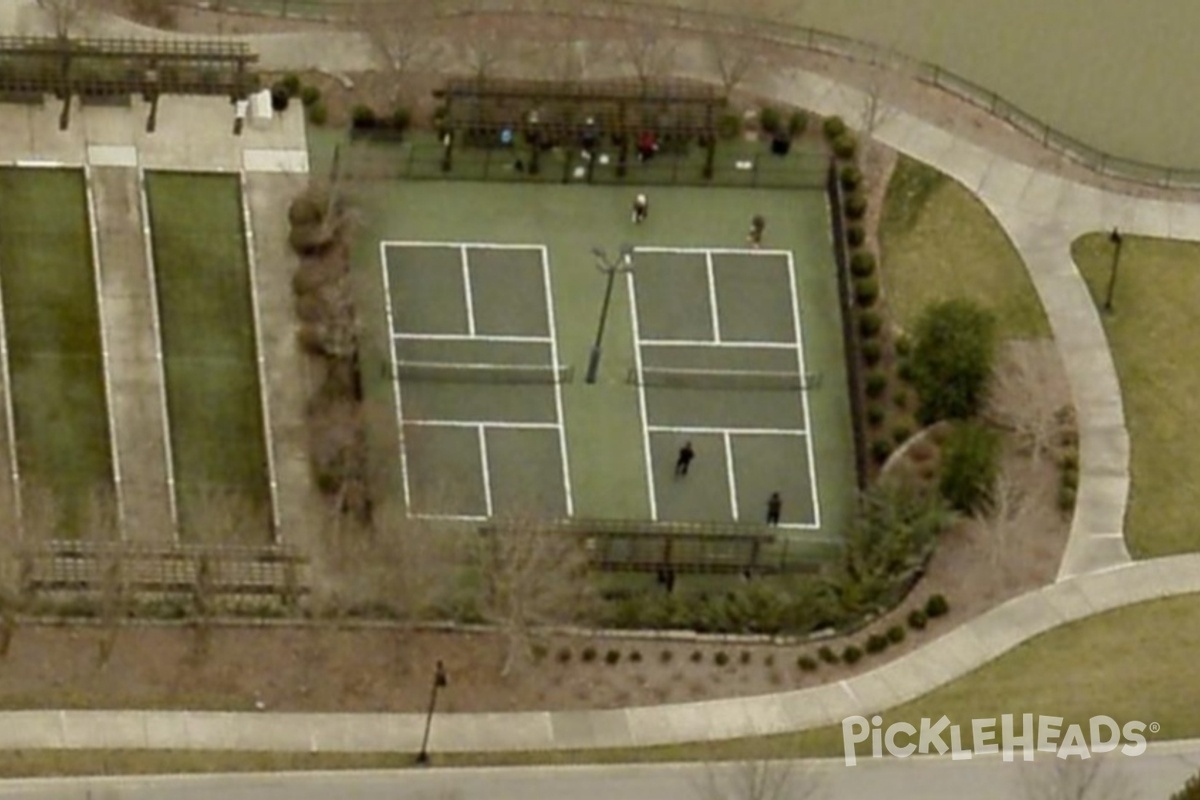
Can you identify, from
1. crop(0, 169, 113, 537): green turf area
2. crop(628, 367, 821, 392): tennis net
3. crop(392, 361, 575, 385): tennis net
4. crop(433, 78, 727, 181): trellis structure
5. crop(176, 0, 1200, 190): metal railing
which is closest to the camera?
crop(0, 169, 113, 537): green turf area

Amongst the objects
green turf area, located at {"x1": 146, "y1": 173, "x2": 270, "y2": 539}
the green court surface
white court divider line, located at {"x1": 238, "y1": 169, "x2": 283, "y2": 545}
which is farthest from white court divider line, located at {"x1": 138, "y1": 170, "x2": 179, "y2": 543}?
the green court surface

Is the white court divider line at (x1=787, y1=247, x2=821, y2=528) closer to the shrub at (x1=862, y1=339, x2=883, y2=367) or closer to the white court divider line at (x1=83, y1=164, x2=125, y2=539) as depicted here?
the shrub at (x1=862, y1=339, x2=883, y2=367)

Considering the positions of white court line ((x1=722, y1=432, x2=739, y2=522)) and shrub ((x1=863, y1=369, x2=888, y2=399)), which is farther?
shrub ((x1=863, y1=369, x2=888, y2=399))

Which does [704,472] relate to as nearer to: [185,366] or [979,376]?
[979,376]

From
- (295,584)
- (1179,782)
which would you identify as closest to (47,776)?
(295,584)

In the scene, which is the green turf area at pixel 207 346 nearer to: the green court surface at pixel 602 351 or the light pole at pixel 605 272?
the green court surface at pixel 602 351

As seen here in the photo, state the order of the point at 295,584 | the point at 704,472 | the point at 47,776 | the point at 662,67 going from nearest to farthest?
the point at 47,776, the point at 295,584, the point at 704,472, the point at 662,67
